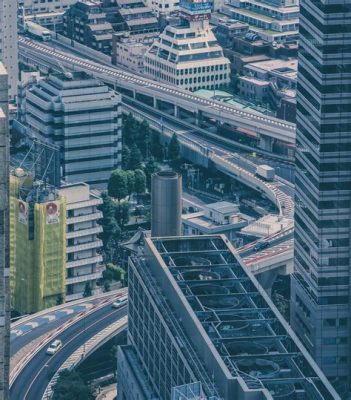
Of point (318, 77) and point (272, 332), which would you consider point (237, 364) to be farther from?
point (318, 77)

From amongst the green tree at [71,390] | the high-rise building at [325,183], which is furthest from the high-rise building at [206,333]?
the high-rise building at [325,183]

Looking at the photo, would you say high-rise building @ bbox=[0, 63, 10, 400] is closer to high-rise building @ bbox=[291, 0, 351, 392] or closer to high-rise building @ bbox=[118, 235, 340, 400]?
high-rise building @ bbox=[118, 235, 340, 400]

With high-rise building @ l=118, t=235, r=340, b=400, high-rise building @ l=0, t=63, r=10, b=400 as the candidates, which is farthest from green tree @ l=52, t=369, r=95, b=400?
high-rise building @ l=0, t=63, r=10, b=400

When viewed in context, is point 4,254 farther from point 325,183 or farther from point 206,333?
point 325,183

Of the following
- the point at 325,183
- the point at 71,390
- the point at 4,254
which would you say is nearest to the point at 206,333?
the point at 325,183

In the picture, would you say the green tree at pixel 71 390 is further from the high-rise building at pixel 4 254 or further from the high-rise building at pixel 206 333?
the high-rise building at pixel 4 254

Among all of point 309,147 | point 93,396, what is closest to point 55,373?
point 93,396
